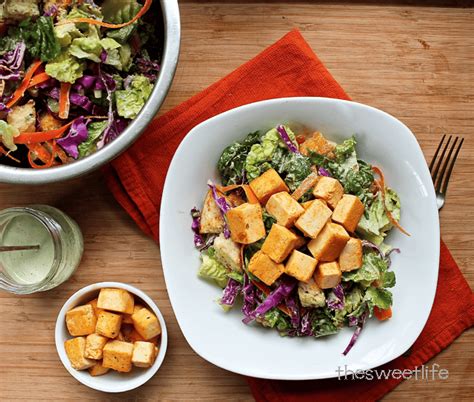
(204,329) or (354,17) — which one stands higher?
(354,17)

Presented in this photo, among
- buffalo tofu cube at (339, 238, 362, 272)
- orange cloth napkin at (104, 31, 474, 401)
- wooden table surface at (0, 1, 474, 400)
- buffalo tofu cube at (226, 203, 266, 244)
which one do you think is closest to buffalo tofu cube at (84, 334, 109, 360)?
wooden table surface at (0, 1, 474, 400)

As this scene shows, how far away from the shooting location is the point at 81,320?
211 cm

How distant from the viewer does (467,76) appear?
7.48 ft

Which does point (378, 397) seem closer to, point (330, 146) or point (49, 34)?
point (330, 146)

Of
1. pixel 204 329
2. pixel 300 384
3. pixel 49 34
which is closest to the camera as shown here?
pixel 49 34

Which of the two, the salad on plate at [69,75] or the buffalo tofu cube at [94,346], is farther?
the buffalo tofu cube at [94,346]

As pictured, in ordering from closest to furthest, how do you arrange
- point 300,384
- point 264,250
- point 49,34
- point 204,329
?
point 49,34, point 264,250, point 204,329, point 300,384

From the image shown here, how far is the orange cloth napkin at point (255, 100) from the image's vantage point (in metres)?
2.18

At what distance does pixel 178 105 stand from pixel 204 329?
842mm

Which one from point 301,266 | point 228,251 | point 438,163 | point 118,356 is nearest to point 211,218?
point 228,251

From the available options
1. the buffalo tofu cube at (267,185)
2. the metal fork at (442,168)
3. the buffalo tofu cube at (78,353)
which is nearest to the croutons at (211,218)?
the buffalo tofu cube at (267,185)

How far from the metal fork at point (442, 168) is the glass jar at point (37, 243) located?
54.3 inches

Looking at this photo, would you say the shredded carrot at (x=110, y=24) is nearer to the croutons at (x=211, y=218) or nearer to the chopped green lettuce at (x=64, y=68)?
the chopped green lettuce at (x=64, y=68)

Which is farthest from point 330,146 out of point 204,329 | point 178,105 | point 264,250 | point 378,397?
point 378,397
